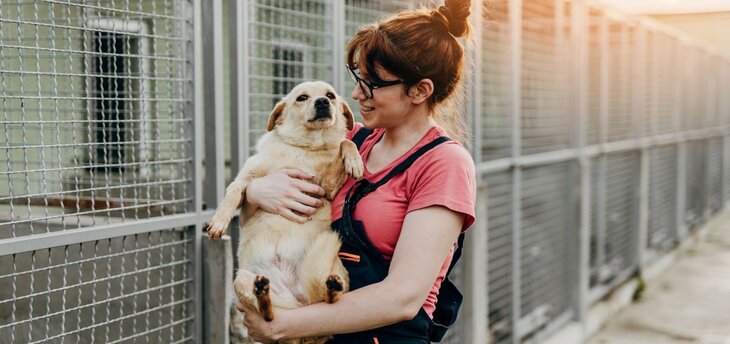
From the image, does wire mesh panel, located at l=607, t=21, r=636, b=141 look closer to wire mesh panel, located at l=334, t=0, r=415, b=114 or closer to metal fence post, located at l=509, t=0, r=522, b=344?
metal fence post, located at l=509, t=0, r=522, b=344

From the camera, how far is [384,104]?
2.18 metres

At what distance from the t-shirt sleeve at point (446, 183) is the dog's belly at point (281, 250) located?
445 mm

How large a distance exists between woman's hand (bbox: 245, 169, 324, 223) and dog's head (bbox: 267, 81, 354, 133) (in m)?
0.34

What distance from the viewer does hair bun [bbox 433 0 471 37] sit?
7.08 ft

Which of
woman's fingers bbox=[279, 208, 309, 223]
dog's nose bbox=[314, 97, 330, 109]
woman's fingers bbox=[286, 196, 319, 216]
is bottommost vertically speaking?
woman's fingers bbox=[279, 208, 309, 223]

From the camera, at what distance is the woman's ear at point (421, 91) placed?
2.17 meters

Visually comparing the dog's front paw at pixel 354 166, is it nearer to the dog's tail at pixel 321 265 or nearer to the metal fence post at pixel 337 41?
the dog's tail at pixel 321 265

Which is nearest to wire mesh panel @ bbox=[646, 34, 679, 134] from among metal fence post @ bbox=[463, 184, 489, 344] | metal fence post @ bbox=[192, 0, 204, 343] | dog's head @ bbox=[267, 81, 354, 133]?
metal fence post @ bbox=[463, 184, 489, 344]

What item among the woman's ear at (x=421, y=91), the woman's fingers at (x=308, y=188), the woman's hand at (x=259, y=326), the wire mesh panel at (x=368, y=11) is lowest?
the woman's hand at (x=259, y=326)

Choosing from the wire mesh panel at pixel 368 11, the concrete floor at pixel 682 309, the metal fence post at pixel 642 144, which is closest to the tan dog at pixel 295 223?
the wire mesh panel at pixel 368 11

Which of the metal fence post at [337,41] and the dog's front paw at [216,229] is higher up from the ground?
the metal fence post at [337,41]

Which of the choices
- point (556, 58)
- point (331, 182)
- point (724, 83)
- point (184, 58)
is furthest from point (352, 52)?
point (724, 83)

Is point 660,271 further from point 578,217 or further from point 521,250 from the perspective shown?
point 521,250

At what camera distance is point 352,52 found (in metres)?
2.22
